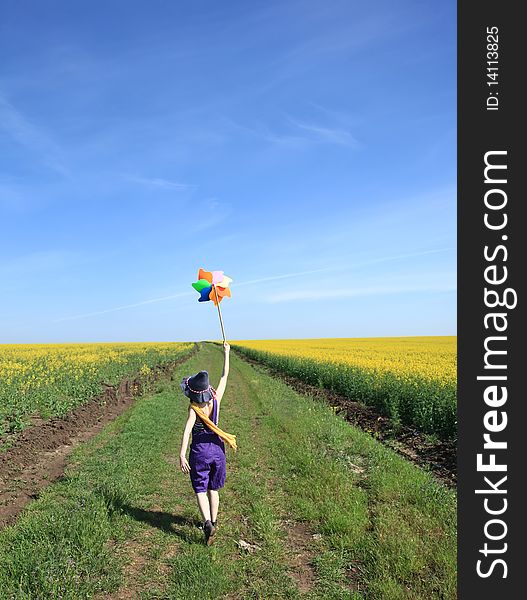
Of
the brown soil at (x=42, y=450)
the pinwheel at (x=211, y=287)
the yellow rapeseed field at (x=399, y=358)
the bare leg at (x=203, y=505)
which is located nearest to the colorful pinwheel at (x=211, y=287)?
the pinwheel at (x=211, y=287)

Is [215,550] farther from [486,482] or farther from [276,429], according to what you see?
[276,429]

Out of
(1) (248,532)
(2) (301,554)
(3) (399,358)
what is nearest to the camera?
(2) (301,554)

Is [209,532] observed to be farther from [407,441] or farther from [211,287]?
[407,441]

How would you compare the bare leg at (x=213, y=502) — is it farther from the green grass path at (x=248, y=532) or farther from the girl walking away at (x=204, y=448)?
the green grass path at (x=248, y=532)

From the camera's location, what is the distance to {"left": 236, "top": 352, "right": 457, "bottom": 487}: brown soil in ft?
29.9

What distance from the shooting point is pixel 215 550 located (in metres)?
5.33

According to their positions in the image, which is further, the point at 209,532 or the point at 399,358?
the point at 399,358

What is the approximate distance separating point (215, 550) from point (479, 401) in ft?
11.4

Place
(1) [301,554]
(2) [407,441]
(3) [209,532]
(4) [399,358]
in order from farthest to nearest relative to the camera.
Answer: (4) [399,358] < (2) [407,441] < (3) [209,532] < (1) [301,554]

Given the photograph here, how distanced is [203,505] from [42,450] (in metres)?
6.76

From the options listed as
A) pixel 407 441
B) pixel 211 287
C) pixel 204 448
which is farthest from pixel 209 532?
pixel 407 441

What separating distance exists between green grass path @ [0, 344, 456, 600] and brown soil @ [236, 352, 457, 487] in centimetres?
97

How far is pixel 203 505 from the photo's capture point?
223 inches

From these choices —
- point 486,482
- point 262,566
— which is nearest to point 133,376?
point 262,566
